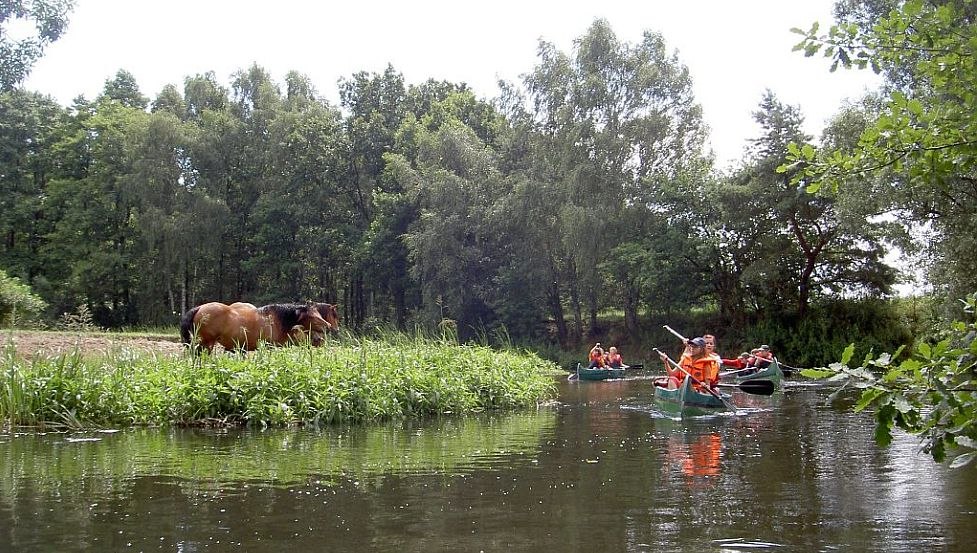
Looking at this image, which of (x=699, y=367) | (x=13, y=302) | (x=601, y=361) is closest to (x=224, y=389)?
(x=699, y=367)

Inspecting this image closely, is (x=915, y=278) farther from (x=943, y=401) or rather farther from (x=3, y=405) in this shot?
(x=943, y=401)

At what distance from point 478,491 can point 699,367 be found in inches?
346

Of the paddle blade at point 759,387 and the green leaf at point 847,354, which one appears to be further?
the paddle blade at point 759,387

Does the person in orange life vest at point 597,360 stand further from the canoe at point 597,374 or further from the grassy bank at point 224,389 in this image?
the grassy bank at point 224,389

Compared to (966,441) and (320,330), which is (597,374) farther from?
(966,441)

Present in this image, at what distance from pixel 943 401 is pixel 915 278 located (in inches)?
1170

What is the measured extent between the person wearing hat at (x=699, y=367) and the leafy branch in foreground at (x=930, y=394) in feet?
41.5

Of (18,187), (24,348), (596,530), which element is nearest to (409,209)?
(18,187)

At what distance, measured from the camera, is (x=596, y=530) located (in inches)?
257

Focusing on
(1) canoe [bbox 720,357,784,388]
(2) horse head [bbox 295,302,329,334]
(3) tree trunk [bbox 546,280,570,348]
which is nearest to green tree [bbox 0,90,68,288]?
(3) tree trunk [bbox 546,280,570,348]

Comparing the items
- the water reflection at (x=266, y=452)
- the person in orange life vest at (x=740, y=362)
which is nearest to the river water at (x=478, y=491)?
the water reflection at (x=266, y=452)

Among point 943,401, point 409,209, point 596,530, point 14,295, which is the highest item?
point 409,209

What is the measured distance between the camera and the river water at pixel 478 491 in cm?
623

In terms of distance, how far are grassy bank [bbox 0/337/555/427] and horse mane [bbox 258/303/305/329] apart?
2723mm
